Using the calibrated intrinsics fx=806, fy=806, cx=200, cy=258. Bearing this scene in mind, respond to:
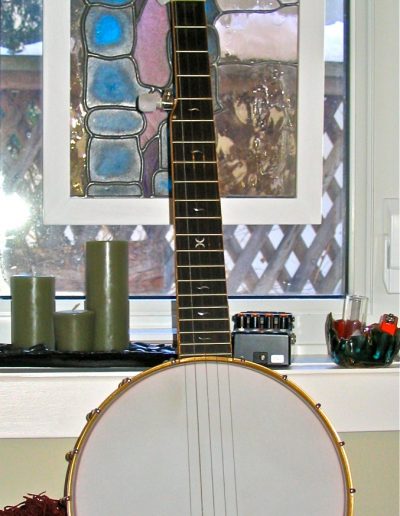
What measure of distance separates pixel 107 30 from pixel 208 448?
875mm

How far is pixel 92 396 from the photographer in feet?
4.54

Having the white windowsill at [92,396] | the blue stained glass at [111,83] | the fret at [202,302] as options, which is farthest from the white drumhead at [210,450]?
the blue stained glass at [111,83]

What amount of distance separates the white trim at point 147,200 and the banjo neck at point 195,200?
1.01 feet

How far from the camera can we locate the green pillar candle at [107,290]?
1.40 metres

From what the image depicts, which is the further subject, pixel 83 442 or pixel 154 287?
pixel 154 287

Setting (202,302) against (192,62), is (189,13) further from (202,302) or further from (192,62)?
(202,302)

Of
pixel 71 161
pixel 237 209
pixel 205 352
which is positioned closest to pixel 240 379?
pixel 205 352

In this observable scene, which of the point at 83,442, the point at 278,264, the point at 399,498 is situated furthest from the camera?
the point at 278,264

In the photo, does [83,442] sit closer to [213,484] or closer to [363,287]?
[213,484]

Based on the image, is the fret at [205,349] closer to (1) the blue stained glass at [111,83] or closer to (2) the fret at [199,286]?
(2) the fret at [199,286]

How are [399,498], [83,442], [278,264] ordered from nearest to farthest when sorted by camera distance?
[83,442] < [399,498] < [278,264]

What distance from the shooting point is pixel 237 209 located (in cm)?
160

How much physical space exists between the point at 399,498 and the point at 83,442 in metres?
0.76

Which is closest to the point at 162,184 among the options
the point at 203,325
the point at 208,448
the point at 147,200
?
the point at 147,200
